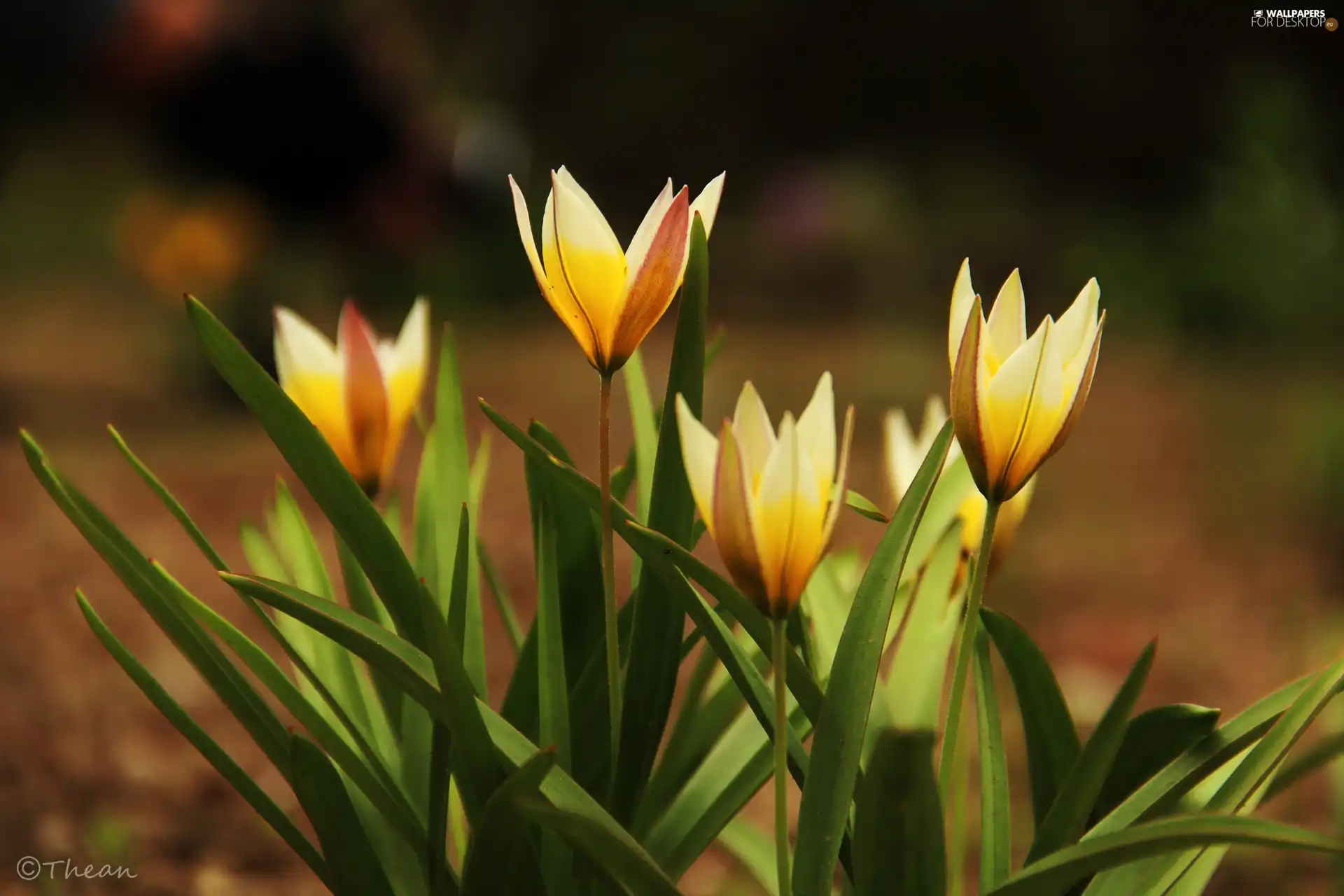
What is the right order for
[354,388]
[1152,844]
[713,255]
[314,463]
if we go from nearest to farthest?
[1152,844], [314,463], [354,388], [713,255]

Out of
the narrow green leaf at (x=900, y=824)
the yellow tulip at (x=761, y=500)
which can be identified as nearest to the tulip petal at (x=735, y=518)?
the yellow tulip at (x=761, y=500)

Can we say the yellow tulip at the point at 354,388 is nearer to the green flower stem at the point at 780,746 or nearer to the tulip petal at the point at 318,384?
the tulip petal at the point at 318,384

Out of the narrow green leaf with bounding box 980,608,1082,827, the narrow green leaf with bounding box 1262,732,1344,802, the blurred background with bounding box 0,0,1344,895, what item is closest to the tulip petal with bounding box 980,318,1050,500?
the narrow green leaf with bounding box 980,608,1082,827

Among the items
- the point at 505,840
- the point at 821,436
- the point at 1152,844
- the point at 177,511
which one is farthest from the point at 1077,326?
the point at 177,511

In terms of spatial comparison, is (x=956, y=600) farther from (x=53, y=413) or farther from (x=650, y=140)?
(x=650, y=140)

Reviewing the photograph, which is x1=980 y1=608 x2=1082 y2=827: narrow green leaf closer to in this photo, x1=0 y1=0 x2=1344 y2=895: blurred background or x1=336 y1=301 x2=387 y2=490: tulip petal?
x1=336 y1=301 x2=387 y2=490: tulip petal

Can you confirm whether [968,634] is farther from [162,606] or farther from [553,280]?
[162,606]

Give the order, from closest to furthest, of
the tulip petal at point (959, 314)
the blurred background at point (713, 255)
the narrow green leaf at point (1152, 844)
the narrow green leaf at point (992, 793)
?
the narrow green leaf at point (1152, 844), the tulip petal at point (959, 314), the narrow green leaf at point (992, 793), the blurred background at point (713, 255)
